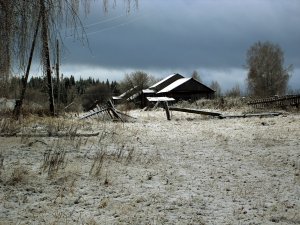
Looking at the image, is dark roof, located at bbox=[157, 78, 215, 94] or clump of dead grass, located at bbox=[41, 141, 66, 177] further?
dark roof, located at bbox=[157, 78, 215, 94]

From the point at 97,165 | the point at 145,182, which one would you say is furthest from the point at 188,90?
the point at 145,182

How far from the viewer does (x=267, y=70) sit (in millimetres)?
71062

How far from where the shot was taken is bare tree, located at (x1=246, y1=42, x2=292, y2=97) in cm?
7062

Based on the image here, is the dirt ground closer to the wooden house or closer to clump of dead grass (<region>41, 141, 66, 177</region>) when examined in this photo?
clump of dead grass (<region>41, 141, 66, 177</region>)

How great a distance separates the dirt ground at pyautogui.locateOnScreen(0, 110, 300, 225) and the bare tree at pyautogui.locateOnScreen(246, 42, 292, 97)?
63.4 m

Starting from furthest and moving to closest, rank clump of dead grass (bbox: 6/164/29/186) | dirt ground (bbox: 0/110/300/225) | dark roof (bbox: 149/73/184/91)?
dark roof (bbox: 149/73/184/91) → clump of dead grass (bbox: 6/164/29/186) → dirt ground (bbox: 0/110/300/225)

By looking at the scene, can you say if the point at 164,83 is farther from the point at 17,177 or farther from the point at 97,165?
the point at 17,177

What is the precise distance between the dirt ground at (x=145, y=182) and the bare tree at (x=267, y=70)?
6339 centimetres

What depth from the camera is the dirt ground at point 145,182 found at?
4.79m

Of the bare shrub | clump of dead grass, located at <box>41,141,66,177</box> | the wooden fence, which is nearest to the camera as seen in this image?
clump of dead grass, located at <box>41,141,66,177</box>

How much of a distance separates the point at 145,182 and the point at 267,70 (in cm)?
6888

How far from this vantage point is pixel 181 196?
18.5 ft

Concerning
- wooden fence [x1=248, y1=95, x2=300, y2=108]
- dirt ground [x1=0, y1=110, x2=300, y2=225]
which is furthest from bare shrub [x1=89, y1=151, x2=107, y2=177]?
wooden fence [x1=248, y1=95, x2=300, y2=108]

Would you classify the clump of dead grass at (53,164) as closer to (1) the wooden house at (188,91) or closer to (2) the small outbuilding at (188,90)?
A: (1) the wooden house at (188,91)
